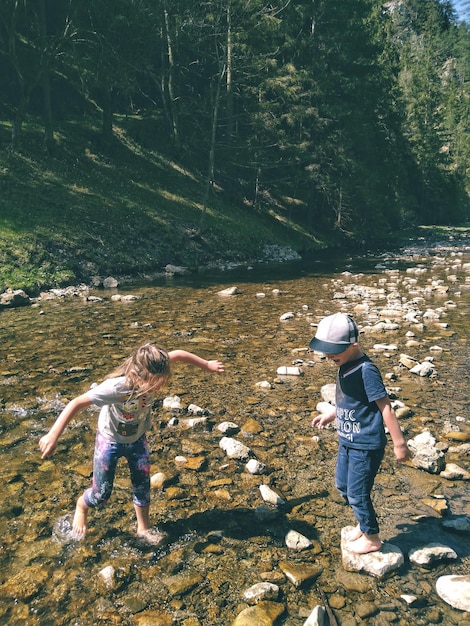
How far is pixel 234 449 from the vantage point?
532cm

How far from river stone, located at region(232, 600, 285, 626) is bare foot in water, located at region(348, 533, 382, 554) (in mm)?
784

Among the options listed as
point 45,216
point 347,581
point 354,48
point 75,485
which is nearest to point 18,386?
point 75,485

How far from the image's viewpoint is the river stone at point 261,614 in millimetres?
3125

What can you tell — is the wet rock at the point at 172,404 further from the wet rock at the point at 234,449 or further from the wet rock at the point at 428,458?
the wet rock at the point at 428,458

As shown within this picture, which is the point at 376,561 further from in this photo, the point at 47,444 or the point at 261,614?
the point at 47,444

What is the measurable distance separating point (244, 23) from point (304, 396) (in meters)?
27.8

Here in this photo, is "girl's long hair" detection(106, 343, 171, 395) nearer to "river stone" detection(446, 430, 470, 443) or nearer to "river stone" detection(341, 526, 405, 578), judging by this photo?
"river stone" detection(341, 526, 405, 578)

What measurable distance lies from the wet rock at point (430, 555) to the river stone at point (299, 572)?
0.77 metres

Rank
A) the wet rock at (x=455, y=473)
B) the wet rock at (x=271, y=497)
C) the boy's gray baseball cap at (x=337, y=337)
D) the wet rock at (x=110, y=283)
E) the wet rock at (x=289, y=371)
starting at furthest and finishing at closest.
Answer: the wet rock at (x=110, y=283)
the wet rock at (x=289, y=371)
the wet rock at (x=455, y=473)
the wet rock at (x=271, y=497)
the boy's gray baseball cap at (x=337, y=337)

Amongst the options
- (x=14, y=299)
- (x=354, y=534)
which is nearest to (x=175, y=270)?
(x=14, y=299)

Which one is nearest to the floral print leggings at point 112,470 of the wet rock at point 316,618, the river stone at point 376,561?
the wet rock at point 316,618

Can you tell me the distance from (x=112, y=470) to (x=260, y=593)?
1.58 metres

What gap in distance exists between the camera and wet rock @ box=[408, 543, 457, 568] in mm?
3627

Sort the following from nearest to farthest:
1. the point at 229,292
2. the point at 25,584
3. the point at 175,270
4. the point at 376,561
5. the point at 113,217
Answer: the point at 25,584
the point at 376,561
the point at 229,292
the point at 175,270
the point at 113,217
